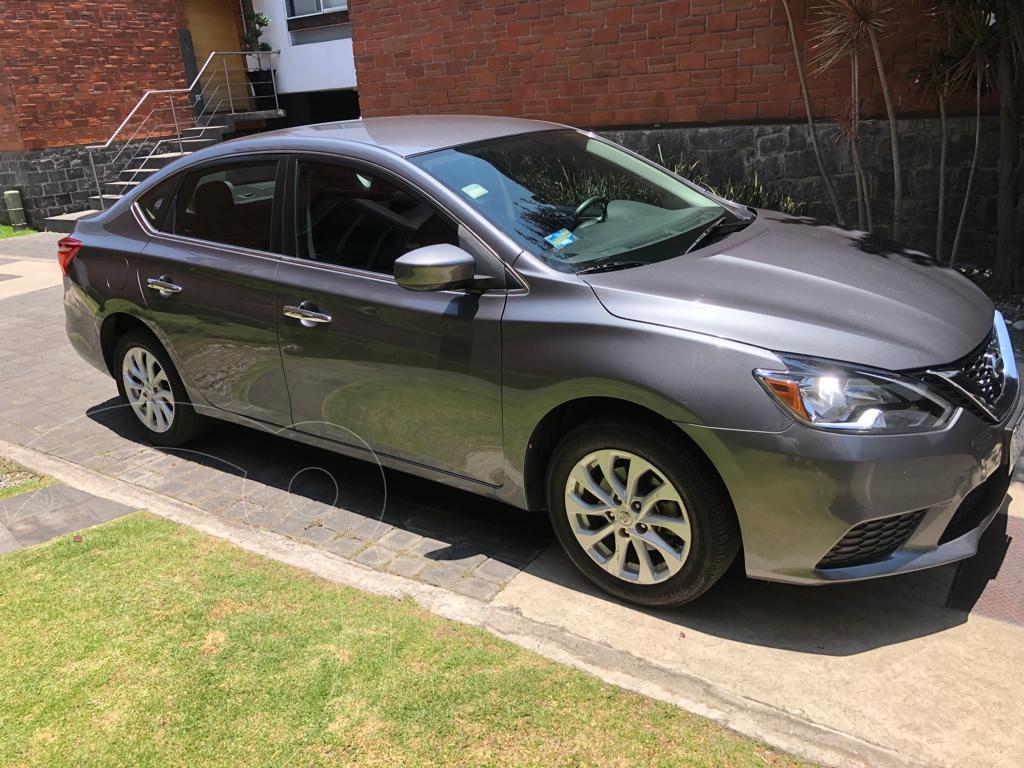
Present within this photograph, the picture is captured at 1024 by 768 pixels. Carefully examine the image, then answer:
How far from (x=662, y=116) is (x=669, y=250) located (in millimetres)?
5913

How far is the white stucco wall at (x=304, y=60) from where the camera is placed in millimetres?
15578

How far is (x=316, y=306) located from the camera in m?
4.06

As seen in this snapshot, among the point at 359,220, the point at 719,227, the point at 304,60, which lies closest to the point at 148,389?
the point at 359,220

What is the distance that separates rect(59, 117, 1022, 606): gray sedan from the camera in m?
2.93

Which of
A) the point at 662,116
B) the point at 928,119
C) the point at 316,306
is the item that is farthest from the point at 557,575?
the point at 662,116

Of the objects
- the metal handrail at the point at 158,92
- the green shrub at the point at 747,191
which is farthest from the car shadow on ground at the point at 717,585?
the metal handrail at the point at 158,92

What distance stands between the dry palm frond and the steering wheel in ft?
12.4

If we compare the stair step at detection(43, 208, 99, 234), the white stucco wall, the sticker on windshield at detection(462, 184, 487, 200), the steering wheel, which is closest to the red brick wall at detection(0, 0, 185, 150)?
the stair step at detection(43, 208, 99, 234)

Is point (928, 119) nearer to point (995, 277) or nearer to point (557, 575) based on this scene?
point (995, 277)

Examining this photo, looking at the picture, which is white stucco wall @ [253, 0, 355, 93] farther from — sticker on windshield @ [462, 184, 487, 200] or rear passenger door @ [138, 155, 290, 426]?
sticker on windshield @ [462, 184, 487, 200]

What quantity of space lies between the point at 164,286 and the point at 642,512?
2.99 m

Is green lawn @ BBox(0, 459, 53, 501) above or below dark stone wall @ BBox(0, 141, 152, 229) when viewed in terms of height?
below

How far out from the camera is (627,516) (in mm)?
3303

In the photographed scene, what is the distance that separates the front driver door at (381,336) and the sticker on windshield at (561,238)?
0.33 metres
